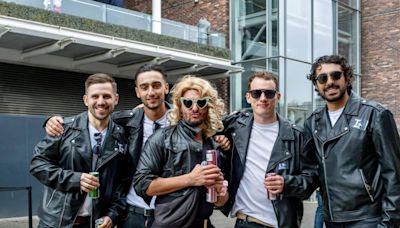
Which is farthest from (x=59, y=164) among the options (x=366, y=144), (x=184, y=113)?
(x=366, y=144)

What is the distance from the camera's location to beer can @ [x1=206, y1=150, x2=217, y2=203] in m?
2.89

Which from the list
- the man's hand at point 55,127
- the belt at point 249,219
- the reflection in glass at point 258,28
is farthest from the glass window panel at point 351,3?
the man's hand at point 55,127

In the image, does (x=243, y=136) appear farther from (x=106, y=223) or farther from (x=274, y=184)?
(x=106, y=223)

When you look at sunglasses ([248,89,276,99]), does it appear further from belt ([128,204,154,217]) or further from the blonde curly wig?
belt ([128,204,154,217])

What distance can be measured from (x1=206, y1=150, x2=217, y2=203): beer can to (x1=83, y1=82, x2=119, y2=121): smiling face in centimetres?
103

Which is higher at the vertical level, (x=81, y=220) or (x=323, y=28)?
(x=323, y=28)

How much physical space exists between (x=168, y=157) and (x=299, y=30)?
521 inches

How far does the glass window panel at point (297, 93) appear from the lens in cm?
1514

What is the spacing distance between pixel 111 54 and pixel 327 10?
8699 mm

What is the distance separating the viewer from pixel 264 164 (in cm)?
349

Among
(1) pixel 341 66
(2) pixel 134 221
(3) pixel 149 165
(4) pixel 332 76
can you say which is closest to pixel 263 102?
(4) pixel 332 76

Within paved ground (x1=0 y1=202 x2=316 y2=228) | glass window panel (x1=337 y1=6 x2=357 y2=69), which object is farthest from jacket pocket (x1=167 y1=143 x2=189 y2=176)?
glass window panel (x1=337 y1=6 x2=357 y2=69)

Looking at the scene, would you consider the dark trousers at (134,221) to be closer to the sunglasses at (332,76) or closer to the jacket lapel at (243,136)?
the jacket lapel at (243,136)

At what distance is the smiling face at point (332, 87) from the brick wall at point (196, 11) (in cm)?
1267
